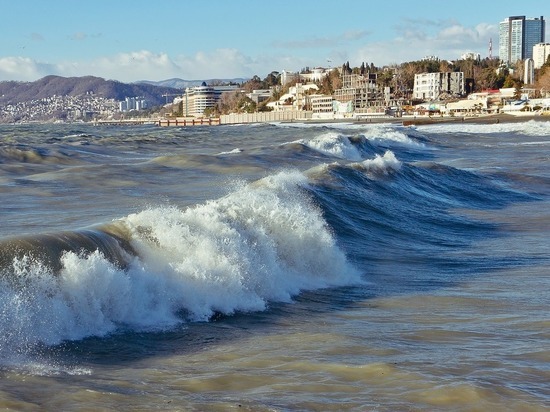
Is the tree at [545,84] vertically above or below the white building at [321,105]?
above

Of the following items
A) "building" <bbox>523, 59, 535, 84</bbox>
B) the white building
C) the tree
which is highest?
"building" <bbox>523, 59, 535, 84</bbox>

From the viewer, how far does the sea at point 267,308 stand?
6.89m

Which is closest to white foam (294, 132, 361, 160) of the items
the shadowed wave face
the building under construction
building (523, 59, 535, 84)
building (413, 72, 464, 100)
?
the shadowed wave face

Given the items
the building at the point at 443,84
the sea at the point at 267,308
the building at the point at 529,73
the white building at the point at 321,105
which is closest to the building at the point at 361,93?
the white building at the point at 321,105

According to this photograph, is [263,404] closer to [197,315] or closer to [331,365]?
[331,365]

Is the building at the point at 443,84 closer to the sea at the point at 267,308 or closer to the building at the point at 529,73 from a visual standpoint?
the building at the point at 529,73

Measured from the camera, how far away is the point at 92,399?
6.45 m

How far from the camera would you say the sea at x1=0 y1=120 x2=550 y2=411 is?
271 inches

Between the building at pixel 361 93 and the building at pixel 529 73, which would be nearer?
the building at pixel 529 73

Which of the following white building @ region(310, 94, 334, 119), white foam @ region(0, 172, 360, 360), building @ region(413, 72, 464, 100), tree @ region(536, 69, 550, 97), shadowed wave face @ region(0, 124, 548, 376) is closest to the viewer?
white foam @ region(0, 172, 360, 360)

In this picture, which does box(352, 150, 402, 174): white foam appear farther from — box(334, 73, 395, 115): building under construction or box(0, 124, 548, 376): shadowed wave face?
box(334, 73, 395, 115): building under construction

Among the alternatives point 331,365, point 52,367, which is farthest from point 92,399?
point 331,365

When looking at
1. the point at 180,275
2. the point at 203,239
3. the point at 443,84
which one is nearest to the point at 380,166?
the point at 203,239

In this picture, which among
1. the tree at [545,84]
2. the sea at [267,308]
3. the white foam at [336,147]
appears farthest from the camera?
the tree at [545,84]
